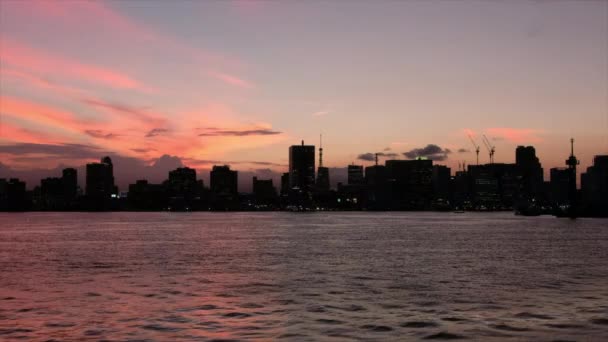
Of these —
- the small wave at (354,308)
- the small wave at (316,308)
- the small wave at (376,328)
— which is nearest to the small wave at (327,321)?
the small wave at (376,328)

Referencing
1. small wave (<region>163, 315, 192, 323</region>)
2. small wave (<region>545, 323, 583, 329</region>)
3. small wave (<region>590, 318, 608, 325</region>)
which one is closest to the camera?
small wave (<region>545, 323, 583, 329</region>)

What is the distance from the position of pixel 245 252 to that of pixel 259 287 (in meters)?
47.4

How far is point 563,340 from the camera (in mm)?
34062

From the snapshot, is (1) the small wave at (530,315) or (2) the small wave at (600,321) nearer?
(2) the small wave at (600,321)

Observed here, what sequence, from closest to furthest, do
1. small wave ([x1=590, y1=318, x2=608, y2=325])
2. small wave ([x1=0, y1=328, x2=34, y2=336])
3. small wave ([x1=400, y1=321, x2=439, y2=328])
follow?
1. small wave ([x1=0, y1=328, x2=34, y2=336])
2. small wave ([x1=590, y1=318, x2=608, y2=325])
3. small wave ([x1=400, y1=321, x2=439, y2=328])

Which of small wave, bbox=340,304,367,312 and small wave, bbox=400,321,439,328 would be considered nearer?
small wave, bbox=400,321,439,328

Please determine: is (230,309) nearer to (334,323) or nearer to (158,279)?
(334,323)

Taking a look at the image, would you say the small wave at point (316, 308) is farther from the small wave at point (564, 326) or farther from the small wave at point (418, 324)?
the small wave at point (564, 326)

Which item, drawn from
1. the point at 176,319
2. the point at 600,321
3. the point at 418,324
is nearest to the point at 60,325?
the point at 176,319

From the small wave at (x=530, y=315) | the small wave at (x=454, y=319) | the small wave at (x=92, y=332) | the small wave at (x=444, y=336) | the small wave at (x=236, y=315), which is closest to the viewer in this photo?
the small wave at (x=444, y=336)

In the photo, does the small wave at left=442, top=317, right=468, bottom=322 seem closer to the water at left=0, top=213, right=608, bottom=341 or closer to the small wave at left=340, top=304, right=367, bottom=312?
the water at left=0, top=213, right=608, bottom=341

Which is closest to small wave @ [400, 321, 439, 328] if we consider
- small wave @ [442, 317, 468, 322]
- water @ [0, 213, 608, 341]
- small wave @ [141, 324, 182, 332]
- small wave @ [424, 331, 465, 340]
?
water @ [0, 213, 608, 341]

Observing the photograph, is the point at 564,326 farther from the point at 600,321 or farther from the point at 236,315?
the point at 236,315

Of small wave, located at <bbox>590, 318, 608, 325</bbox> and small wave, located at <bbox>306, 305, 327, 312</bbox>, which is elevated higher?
small wave, located at <bbox>590, 318, 608, 325</bbox>
